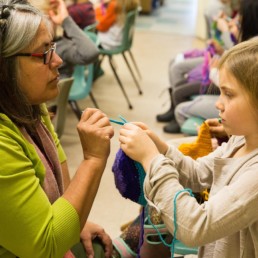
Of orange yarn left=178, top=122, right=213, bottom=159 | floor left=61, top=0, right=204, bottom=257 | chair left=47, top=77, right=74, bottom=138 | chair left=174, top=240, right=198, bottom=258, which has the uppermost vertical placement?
orange yarn left=178, top=122, right=213, bottom=159

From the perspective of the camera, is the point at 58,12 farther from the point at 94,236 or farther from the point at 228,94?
the point at 228,94

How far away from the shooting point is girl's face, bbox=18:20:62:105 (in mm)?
→ 1226

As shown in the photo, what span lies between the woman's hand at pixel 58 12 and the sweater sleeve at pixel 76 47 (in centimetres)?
3

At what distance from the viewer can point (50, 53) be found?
1281 mm

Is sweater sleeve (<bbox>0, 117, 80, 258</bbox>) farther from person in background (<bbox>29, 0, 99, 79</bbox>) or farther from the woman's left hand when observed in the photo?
person in background (<bbox>29, 0, 99, 79</bbox>)

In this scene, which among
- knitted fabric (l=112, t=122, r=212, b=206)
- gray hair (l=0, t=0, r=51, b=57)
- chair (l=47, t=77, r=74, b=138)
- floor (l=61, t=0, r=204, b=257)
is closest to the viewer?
gray hair (l=0, t=0, r=51, b=57)

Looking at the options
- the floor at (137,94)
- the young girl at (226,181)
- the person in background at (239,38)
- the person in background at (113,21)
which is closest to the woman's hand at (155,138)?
the young girl at (226,181)

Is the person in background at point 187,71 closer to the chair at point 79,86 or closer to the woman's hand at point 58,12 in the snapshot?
the chair at point 79,86

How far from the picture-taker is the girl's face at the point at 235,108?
42.9 inches

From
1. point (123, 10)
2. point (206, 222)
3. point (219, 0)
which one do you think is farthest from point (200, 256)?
point (219, 0)

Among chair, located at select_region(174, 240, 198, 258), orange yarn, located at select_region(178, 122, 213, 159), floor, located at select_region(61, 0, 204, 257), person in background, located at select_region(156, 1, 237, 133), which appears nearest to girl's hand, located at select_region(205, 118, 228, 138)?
orange yarn, located at select_region(178, 122, 213, 159)

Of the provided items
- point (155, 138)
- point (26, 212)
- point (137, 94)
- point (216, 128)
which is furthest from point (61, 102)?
point (137, 94)

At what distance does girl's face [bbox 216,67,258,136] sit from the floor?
1441mm

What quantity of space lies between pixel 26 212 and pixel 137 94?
3585 mm
